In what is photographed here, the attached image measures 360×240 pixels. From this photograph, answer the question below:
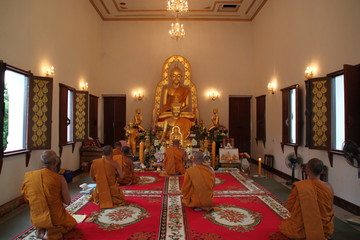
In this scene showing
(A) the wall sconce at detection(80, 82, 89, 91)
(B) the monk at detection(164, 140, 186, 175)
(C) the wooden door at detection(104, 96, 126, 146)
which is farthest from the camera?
(C) the wooden door at detection(104, 96, 126, 146)

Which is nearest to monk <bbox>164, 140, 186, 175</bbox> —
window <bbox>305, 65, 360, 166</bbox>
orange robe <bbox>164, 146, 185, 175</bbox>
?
orange robe <bbox>164, 146, 185, 175</bbox>

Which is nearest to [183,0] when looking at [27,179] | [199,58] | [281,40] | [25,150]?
[281,40]

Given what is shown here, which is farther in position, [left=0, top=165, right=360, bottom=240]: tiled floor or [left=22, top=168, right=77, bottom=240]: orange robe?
[left=0, top=165, right=360, bottom=240]: tiled floor

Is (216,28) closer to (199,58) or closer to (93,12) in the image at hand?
(199,58)

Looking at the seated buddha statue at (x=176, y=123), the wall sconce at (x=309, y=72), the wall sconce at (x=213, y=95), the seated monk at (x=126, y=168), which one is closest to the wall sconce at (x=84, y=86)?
the seated buddha statue at (x=176, y=123)

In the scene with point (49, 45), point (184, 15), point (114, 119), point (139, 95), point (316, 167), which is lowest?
point (316, 167)

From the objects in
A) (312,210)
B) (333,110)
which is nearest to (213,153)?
(333,110)

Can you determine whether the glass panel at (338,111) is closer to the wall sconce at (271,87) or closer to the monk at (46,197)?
the wall sconce at (271,87)

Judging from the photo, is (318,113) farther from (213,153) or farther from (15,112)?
(15,112)

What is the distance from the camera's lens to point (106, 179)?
4934 mm

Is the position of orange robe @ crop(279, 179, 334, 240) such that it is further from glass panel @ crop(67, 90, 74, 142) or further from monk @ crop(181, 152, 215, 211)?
glass panel @ crop(67, 90, 74, 142)

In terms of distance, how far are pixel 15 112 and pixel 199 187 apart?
403 centimetres

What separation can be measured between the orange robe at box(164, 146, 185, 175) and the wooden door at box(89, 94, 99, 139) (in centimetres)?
432

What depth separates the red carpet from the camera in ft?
12.3
